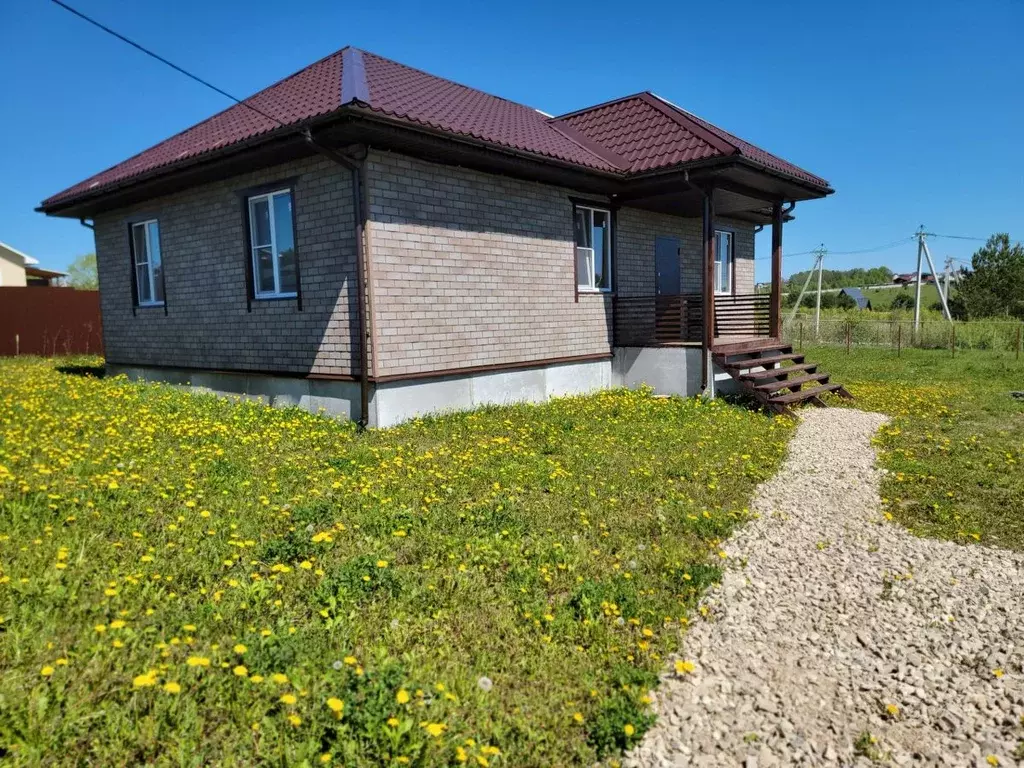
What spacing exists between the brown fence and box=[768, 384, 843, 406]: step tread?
1991cm

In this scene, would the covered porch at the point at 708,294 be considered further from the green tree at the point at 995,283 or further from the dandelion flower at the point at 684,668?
the green tree at the point at 995,283

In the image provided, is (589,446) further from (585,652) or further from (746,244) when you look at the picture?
(746,244)

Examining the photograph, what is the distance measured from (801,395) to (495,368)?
509 centimetres

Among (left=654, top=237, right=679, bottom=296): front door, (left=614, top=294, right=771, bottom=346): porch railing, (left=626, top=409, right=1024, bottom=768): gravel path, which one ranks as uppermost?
(left=654, top=237, right=679, bottom=296): front door

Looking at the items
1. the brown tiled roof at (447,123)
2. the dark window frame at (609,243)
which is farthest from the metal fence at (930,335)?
the dark window frame at (609,243)

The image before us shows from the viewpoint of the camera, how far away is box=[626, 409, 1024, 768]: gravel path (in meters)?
2.76

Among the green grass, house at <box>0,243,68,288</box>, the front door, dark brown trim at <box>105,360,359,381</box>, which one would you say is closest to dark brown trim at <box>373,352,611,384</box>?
dark brown trim at <box>105,360,359,381</box>

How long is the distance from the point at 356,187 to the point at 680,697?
699 centimetres

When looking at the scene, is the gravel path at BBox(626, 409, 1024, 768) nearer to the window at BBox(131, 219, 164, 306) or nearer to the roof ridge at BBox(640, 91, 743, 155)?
the roof ridge at BBox(640, 91, 743, 155)

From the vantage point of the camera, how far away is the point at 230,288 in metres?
10.3

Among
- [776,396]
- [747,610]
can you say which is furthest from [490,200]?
[747,610]

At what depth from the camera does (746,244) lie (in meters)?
15.9

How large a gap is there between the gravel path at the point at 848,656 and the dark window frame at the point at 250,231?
22.8ft

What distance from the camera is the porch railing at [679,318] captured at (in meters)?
11.3
